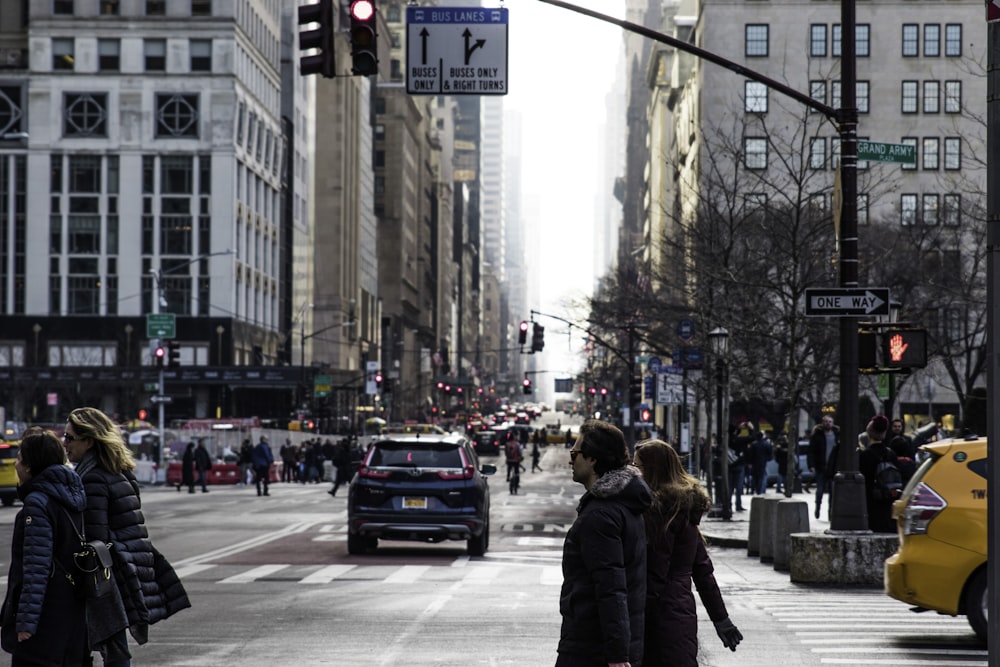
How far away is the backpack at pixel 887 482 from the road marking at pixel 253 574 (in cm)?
752

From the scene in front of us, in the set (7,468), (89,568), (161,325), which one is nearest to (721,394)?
(7,468)

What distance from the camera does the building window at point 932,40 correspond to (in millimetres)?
85250

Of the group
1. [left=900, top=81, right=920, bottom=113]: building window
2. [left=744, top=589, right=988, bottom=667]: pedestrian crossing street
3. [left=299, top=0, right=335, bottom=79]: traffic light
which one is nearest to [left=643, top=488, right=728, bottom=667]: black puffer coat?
[left=744, top=589, right=988, bottom=667]: pedestrian crossing street

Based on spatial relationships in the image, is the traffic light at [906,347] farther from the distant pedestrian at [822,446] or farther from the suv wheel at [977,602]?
the distant pedestrian at [822,446]

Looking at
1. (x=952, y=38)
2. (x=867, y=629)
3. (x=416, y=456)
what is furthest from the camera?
(x=952, y=38)

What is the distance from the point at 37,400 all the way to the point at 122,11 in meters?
23.7

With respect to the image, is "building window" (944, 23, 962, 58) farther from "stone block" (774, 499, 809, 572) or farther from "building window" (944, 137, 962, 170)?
"stone block" (774, 499, 809, 572)

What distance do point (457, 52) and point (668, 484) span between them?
11036mm

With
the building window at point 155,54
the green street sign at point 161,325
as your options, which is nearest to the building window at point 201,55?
the building window at point 155,54

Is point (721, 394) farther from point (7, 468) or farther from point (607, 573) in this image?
point (607, 573)

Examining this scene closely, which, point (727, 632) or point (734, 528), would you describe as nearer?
point (727, 632)

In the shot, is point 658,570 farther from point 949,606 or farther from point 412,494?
point 412,494

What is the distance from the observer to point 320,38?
16.2 metres

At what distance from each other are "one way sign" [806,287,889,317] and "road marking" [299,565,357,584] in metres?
6.30
